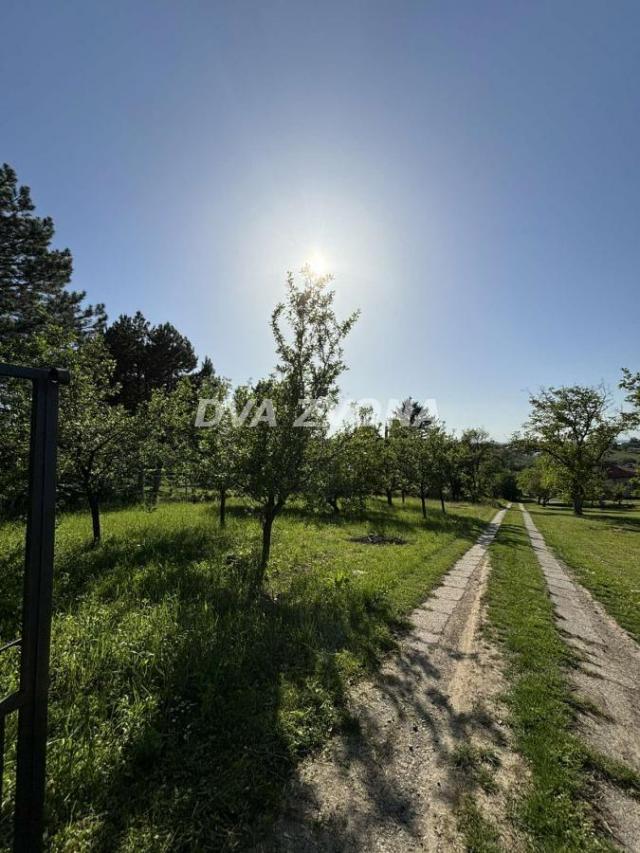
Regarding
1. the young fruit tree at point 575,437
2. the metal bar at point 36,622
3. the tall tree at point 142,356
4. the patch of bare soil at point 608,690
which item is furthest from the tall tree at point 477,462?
the metal bar at point 36,622

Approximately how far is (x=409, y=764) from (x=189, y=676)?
2.54 meters

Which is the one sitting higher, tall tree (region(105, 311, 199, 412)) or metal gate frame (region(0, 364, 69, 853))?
tall tree (region(105, 311, 199, 412))

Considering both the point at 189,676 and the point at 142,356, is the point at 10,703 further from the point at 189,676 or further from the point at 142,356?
the point at 142,356

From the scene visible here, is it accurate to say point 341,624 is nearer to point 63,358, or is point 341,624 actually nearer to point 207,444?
point 207,444

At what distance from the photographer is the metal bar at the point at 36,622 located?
1.79 metres

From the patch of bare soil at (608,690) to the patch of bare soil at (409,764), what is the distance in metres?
0.72

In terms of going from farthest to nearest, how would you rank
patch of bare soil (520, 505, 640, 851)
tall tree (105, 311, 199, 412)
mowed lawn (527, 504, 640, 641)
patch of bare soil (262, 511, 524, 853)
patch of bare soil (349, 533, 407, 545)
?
tall tree (105, 311, 199, 412)
patch of bare soil (349, 533, 407, 545)
mowed lawn (527, 504, 640, 641)
patch of bare soil (520, 505, 640, 851)
patch of bare soil (262, 511, 524, 853)

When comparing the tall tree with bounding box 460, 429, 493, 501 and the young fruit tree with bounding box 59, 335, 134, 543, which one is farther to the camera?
the tall tree with bounding box 460, 429, 493, 501

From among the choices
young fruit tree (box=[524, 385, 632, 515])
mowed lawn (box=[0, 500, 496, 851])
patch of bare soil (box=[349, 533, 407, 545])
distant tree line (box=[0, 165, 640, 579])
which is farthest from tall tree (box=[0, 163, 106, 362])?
young fruit tree (box=[524, 385, 632, 515])

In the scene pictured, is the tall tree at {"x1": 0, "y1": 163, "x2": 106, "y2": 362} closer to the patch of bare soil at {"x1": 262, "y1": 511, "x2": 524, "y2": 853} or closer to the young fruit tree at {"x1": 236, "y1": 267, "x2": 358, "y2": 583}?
the young fruit tree at {"x1": 236, "y1": 267, "x2": 358, "y2": 583}

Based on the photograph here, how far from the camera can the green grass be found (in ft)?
8.96

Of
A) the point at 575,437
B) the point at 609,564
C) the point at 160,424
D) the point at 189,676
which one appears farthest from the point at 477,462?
the point at 189,676

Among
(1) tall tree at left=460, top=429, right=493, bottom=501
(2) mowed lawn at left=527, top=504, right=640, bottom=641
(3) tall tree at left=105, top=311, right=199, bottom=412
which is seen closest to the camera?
(2) mowed lawn at left=527, top=504, right=640, bottom=641

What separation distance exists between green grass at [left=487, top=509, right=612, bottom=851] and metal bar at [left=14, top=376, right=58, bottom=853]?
3.27 meters
